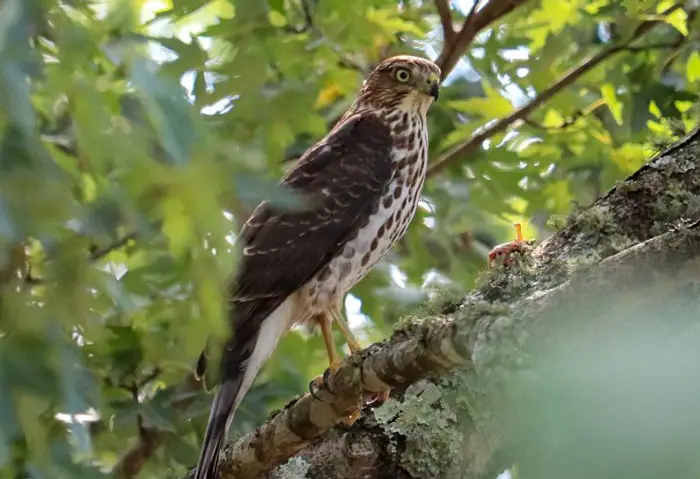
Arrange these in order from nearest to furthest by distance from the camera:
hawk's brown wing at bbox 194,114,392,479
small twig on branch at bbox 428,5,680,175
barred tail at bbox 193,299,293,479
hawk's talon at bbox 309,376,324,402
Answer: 1. hawk's talon at bbox 309,376,324,402
2. barred tail at bbox 193,299,293,479
3. hawk's brown wing at bbox 194,114,392,479
4. small twig on branch at bbox 428,5,680,175

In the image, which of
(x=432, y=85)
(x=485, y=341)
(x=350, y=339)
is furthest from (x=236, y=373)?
(x=485, y=341)

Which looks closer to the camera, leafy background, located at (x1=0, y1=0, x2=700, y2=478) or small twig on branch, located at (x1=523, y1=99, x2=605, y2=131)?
leafy background, located at (x1=0, y1=0, x2=700, y2=478)

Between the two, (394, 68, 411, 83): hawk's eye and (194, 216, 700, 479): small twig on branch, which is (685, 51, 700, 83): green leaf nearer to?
(394, 68, 411, 83): hawk's eye

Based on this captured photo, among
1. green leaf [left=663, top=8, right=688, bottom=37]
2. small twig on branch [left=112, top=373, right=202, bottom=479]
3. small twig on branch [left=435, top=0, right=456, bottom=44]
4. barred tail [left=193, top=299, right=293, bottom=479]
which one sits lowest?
small twig on branch [left=112, top=373, right=202, bottom=479]

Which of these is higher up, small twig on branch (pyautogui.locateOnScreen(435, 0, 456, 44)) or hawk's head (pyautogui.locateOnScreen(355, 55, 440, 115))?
small twig on branch (pyautogui.locateOnScreen(435, 0, 456, 44))

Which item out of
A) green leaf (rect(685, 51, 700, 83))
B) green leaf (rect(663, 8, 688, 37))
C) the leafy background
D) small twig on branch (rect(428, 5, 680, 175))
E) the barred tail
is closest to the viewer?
the leafy background

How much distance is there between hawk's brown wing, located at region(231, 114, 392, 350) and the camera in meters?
3.16

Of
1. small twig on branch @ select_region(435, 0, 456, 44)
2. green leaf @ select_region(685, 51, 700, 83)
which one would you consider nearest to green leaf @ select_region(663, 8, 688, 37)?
green leaf @ select_region(685, 51, 700, 83)

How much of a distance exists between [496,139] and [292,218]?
115 centimetres

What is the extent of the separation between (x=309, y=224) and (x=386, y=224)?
10.4 inches

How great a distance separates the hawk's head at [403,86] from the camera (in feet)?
12.1

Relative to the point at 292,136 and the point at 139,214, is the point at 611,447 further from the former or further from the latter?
the point at 292,136

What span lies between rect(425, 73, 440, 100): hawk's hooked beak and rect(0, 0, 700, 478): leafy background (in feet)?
0.79

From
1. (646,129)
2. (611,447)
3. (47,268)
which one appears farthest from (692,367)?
(646,129)
